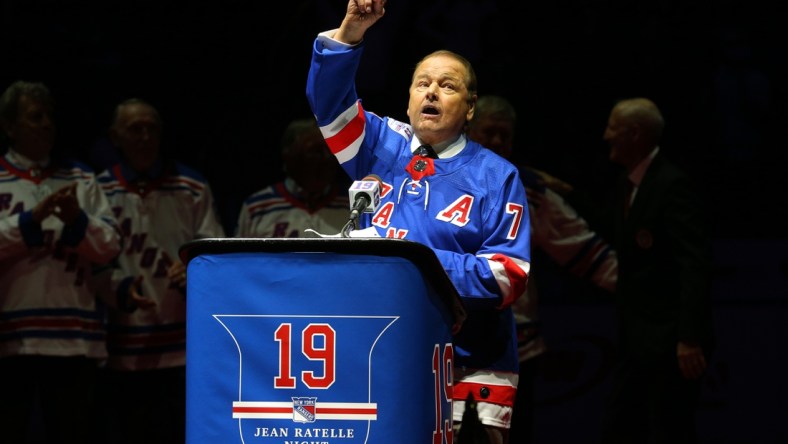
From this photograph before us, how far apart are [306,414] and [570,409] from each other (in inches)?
146

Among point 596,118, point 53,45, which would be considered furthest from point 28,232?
point 596,118

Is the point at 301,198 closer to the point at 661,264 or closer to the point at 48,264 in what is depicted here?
the point at 48,264

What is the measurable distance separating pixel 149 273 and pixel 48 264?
532 millimetres

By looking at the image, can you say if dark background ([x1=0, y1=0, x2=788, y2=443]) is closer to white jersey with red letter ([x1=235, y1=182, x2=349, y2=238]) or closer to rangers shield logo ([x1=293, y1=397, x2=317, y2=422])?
white jersey with red letter ([x1=235, y1=182, x2=349, y2=238])

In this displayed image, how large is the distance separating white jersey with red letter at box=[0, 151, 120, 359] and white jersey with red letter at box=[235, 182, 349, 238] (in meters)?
0.68

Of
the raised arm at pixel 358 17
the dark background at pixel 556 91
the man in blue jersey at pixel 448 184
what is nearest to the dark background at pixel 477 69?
the dark background at pixel 556 91

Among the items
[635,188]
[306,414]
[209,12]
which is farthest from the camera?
[209,12]

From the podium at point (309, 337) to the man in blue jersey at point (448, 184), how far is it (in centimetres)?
45

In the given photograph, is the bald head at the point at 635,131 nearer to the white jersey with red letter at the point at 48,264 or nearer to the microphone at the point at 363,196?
the white jersey with red letter at the point at 48,264

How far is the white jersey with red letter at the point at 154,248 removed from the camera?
5.43 m

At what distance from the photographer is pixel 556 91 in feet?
21.8

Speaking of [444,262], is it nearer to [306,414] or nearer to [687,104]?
[306,414]

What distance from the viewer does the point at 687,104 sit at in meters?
6.62

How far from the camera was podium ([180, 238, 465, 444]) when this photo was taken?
263cm
